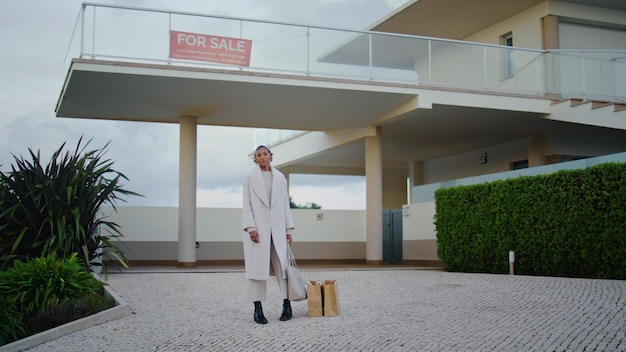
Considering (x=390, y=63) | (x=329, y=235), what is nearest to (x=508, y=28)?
(x=390, y=63)

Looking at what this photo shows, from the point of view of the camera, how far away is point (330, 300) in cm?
786

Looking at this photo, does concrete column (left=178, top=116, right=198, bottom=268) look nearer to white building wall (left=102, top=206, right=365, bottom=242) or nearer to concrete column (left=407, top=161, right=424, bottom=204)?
white building wall (left=102, top=206, right=365, bottom=242)

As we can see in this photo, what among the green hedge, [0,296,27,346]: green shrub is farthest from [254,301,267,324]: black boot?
the green hedge

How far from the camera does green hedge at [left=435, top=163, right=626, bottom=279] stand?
11430 millimetres

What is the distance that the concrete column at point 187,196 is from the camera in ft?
60.0

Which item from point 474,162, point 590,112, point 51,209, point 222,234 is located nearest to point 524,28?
point 590,112

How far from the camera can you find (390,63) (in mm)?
17484

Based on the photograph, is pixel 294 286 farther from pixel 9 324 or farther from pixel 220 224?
pixel 220 224

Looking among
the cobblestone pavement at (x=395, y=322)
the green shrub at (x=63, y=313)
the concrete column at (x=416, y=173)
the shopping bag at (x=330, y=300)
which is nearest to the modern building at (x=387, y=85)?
the concrete column at (x=416, y=173)

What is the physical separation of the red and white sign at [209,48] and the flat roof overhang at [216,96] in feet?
1.14

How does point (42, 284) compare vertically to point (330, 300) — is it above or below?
above

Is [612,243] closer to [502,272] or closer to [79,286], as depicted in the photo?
[502,272]

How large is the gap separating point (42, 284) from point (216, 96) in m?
8.82

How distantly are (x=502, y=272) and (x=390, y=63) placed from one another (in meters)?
6.15
